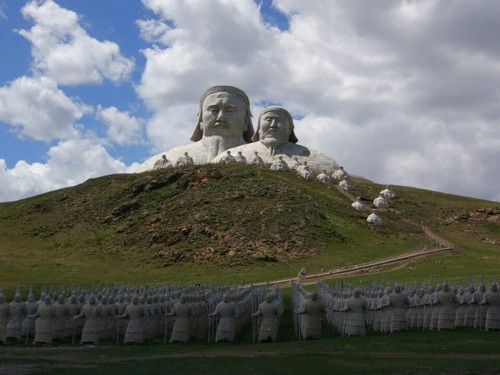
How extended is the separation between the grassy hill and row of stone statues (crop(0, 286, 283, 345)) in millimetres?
15151

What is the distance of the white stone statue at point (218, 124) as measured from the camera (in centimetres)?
6906

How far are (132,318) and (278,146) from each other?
4597 centimetres

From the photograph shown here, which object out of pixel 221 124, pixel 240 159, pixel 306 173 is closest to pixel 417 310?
pixel 306 173

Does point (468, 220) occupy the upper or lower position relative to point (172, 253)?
upper

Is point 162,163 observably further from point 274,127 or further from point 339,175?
point 339,175

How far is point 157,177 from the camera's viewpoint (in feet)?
191

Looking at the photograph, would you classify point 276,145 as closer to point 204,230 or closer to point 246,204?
point 246,204

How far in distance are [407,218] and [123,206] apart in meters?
19.8

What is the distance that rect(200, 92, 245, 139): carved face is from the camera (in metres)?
69.4

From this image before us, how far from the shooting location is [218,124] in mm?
69688

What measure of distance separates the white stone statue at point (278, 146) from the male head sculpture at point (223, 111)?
4.00m

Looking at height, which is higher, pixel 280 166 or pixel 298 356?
pixel 280 166

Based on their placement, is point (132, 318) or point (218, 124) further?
point (218, 124)

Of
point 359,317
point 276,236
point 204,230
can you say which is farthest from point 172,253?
point 359,317
